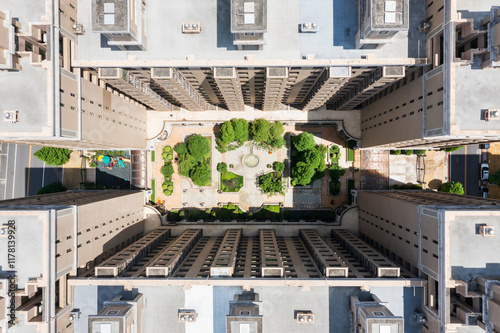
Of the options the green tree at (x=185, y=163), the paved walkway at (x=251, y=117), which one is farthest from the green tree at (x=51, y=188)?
the green tree at (x=185, y=163)

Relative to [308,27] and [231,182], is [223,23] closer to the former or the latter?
[308,27]

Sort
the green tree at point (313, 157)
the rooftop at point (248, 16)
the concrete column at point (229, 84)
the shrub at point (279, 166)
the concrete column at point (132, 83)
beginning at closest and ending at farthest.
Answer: the rooftop at point (248, 16) → the concrete column at point (229, 84) → the concrete column at point (132, 83) → the green tree at point (313, 157) → the shrub at point (279, 166)

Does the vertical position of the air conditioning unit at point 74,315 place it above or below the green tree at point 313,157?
below

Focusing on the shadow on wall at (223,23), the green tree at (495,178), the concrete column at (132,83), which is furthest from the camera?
the green tree at (495,178)

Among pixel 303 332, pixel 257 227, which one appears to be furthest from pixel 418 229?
pixel 257 227

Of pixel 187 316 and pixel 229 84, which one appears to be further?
pixel 229 84

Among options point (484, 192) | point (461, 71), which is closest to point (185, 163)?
point (461, 71)

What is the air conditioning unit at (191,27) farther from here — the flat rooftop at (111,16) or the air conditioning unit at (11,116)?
the air conditioning unit at (11,116)

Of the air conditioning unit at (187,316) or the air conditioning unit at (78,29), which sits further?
the air conditioning unit at (78,29)
